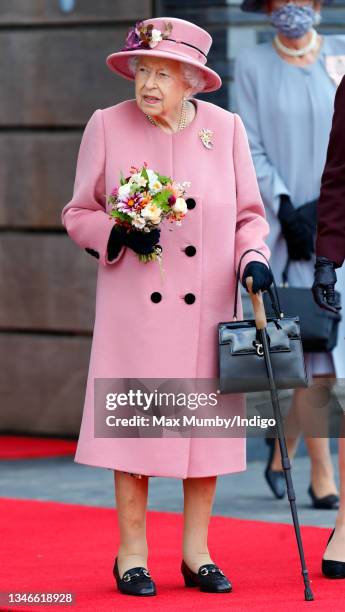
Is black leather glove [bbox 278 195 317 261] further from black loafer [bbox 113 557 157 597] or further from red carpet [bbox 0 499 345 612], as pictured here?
black loafer [bbox 113 557 157 597]

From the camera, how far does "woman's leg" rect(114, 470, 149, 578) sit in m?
5.64

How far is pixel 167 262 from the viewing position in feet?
18.4

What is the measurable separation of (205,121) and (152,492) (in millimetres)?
2997

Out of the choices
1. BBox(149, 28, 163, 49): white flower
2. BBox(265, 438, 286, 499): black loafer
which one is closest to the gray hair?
BBox(149, 28, 163, 49): white flower

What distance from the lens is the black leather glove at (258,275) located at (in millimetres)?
5426

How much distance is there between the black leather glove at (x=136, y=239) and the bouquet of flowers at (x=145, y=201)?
18 mm

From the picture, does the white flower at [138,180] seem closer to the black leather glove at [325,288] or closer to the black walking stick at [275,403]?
the black walking stick at [275,403]

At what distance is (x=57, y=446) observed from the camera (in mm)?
10008

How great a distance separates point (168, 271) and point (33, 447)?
455cm

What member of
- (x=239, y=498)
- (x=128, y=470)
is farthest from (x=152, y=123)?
(x=239, y=498)

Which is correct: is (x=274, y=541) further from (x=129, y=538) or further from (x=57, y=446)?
(x=57, y=446)

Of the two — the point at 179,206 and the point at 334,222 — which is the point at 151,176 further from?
the point at 334,222

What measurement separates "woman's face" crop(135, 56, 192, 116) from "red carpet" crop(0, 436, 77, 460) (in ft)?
14.4

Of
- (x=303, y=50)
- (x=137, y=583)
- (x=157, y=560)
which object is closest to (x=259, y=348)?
(x=137, y=583)
